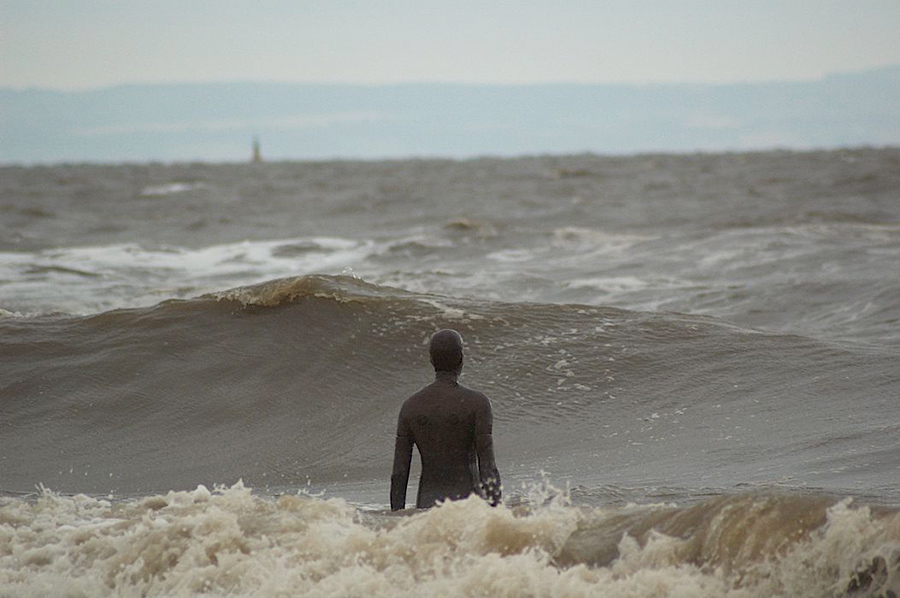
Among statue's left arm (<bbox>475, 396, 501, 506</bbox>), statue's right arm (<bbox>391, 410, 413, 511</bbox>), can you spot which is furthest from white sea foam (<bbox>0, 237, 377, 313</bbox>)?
statue's left arm (<bbox>475, 396, 501, 506</bbox>)

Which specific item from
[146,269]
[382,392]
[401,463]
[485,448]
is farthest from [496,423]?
[146,269]

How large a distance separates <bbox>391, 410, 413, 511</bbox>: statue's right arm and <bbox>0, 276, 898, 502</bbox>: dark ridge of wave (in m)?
1.71

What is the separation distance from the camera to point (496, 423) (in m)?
8.66

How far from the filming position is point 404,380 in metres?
9.67

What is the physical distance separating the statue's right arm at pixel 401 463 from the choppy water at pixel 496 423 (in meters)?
0.21

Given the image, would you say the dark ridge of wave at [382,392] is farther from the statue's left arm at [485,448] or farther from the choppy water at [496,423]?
the statue's left arm at [485,448]

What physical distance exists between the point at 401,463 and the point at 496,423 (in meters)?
3.20

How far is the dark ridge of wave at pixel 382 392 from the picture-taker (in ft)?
25.0

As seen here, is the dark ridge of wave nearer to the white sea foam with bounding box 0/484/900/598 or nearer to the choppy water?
the choppy water

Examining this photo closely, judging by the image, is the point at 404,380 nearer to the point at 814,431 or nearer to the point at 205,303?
the point at 205,303

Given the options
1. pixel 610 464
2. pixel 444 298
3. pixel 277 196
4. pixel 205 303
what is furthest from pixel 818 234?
pixel 277 196

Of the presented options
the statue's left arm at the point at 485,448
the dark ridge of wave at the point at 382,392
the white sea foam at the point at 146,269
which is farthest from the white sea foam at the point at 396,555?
the white sea foam at the point at 146,269

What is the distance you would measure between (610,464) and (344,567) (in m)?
2.95

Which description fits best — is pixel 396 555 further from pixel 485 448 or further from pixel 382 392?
pixel 382 392
